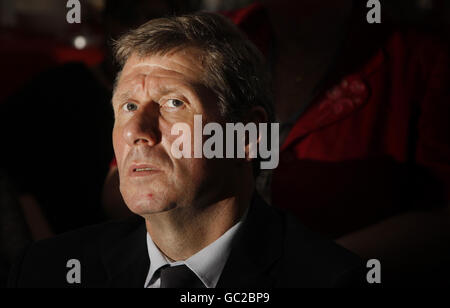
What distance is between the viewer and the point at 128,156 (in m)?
0.66

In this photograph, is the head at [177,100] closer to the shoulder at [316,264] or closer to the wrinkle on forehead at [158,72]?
the wrinkle on forehead at [158,72]

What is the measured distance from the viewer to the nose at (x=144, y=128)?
2.14 ft

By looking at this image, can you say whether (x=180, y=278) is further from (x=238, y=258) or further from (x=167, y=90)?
(x=167, y=90)

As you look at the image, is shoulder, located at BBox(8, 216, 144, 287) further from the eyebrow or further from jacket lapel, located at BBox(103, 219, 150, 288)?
the eyebrow

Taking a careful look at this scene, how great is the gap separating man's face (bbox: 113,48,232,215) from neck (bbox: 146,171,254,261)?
20 millimetres

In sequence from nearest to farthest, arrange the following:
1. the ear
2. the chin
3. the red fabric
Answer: the chin, the ear, the red fabric

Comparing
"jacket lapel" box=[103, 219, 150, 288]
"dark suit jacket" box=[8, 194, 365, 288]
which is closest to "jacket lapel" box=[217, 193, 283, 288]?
"dark suit jacket" box=[8, 194, 365, 288]

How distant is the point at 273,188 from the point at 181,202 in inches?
10.3

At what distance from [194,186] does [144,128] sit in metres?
0.09

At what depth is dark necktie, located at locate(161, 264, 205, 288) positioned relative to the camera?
73 centimetres

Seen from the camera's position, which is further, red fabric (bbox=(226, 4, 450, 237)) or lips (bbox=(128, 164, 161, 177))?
red fabric (bbox=(226, 4, 450, 237))

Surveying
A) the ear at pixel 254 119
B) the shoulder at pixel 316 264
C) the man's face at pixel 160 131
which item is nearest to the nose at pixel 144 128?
the man's face at pixel 160 131
